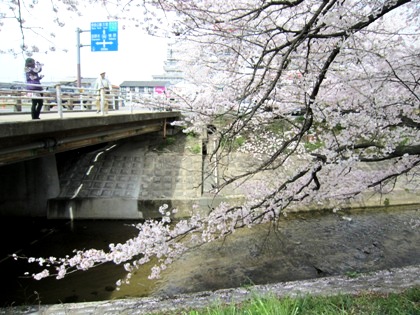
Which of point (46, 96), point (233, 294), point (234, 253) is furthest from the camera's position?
point (234, 253)

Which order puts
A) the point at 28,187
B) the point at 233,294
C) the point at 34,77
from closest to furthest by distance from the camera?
the point at 233,294 < the point at 34,77 < the point at 28,187

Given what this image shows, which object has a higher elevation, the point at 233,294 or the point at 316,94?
the point at 316,94

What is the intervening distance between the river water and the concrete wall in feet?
1.68

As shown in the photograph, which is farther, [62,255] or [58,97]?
[62,255]

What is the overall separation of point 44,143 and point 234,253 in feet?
19.9

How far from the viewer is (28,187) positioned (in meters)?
13.0

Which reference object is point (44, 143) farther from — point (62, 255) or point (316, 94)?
point (316, 94)

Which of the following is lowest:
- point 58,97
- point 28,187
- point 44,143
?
point 28,187

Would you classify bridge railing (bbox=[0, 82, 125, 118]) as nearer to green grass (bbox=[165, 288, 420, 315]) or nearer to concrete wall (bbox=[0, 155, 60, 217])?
concrete wall (bbox=[0, 155, 60, 217])

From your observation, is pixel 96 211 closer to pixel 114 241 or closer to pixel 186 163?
pixel 114 241

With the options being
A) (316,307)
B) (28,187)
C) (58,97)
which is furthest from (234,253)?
(28,187)

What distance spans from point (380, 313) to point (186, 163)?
13350 millimetres

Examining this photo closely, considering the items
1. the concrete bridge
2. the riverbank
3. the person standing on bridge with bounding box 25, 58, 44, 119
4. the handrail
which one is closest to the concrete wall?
the concrete bridge

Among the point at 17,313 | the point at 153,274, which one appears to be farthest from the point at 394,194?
the point at 17,313
